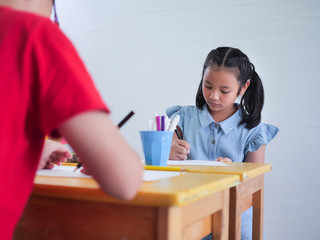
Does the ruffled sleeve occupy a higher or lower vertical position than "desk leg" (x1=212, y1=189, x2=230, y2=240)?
higher

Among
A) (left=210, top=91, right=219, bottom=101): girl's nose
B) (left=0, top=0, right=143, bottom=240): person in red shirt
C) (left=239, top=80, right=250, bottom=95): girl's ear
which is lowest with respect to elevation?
(left=0, top=0, right=143, bottom=240): person in red shirt

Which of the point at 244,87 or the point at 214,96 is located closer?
the point at 214,96

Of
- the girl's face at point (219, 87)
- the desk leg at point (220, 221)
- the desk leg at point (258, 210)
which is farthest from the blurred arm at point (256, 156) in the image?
the desk leg at point (220, 221)

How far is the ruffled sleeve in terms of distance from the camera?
1.86 meters

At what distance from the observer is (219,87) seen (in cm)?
185

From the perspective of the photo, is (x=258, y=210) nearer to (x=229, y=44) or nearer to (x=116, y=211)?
(x=116, y=211)

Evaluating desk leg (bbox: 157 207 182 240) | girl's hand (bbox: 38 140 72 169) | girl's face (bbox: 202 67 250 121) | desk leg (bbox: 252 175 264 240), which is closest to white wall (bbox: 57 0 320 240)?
girl's face (bbox: 202 67 250 121)

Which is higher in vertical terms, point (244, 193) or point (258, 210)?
point (244, 193)

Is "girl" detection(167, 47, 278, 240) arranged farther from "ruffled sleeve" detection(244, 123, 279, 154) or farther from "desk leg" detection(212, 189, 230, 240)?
"desk leg" detection(212, 189, 230, 240)

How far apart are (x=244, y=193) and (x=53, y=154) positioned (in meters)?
0.56

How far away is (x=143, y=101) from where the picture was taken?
297 cm

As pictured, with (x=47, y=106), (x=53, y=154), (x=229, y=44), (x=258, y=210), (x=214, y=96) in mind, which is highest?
(x=229, y=44)

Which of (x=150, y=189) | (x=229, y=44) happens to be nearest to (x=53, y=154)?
(x=150, y=189)

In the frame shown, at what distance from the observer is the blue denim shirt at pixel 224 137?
1878 millimetres
